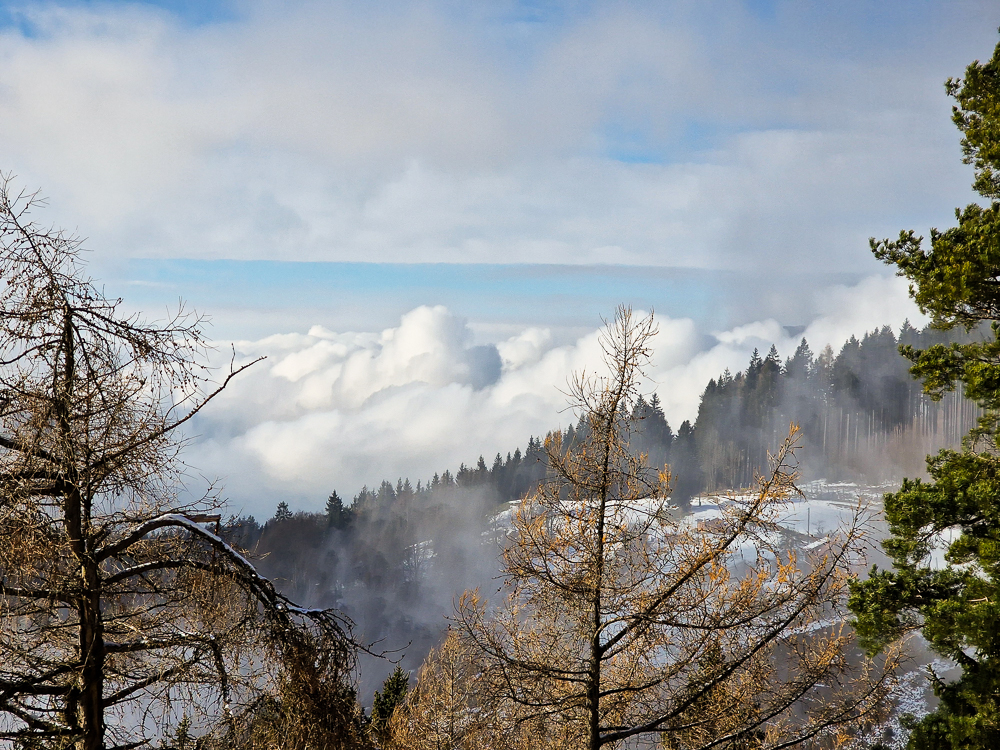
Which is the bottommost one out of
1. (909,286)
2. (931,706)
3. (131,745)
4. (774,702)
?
(931,706)

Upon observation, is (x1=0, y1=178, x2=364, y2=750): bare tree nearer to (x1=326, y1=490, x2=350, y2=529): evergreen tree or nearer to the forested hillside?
the forested hillside

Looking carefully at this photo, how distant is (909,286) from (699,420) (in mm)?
122605

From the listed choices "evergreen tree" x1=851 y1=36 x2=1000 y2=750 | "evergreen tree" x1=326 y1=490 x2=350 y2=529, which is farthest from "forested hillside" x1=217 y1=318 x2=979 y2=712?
"evergreen tree" x1=851 y1=36 x2=1000 y2=750

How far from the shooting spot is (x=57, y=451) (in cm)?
457

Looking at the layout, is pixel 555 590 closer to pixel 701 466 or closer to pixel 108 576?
pixel 108 576

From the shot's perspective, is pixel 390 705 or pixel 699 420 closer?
pixel 390 705

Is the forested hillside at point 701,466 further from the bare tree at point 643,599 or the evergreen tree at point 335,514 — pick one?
the bare tree at point 643,599

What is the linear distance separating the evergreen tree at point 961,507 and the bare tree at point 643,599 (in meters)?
1.41

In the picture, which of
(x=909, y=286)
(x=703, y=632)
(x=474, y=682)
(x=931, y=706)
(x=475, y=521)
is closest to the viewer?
(x=703, y=632)

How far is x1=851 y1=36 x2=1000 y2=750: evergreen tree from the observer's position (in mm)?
8078

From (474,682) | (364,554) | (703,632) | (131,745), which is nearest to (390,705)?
(474,682)

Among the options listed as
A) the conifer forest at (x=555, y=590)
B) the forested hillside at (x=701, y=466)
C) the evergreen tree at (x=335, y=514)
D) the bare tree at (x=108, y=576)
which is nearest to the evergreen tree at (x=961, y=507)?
the conifer forest at (x=555, y=590)

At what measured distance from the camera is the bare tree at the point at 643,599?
23.1ft

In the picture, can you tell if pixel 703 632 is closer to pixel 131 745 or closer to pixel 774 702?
pixel 774 702
